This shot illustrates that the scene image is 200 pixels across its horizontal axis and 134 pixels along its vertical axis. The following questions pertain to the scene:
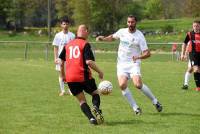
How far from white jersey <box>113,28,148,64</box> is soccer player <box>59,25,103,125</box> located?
4.85ft

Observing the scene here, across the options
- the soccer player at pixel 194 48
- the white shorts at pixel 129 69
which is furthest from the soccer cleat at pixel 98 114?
the soccer player at pixel 194 48

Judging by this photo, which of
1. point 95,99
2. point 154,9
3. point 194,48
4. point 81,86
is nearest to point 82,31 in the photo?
point 81,86

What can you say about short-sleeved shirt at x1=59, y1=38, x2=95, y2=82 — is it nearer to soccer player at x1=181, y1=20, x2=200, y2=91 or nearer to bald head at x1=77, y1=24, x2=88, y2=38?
bald head at x1=77, y1=24, x2=88, y2=38

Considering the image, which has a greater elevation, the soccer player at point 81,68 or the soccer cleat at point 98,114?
the soccer player at point 81,68

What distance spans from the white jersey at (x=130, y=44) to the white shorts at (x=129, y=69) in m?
0.08

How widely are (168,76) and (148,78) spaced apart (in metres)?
1.26

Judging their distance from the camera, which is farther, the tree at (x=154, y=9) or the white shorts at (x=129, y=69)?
the tree at (x=154, y=9)

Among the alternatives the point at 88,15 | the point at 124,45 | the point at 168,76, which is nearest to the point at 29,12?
the point at 88,15

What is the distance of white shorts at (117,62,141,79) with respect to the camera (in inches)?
424

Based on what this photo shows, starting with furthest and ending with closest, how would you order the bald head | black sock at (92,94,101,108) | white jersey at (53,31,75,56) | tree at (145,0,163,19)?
tree at (145,0,163,19), white jersey at (53,31,75,56), black sock at (92,94,101,108), the bald head

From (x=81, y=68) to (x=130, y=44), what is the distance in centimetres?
172

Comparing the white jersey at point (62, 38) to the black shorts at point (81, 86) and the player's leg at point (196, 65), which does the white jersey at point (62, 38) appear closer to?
the player's leg at point (196, 65)

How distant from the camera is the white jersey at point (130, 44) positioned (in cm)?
1070

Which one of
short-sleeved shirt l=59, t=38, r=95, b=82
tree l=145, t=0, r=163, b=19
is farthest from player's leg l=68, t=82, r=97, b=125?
tree l=145, t=0, r=163, b=19
